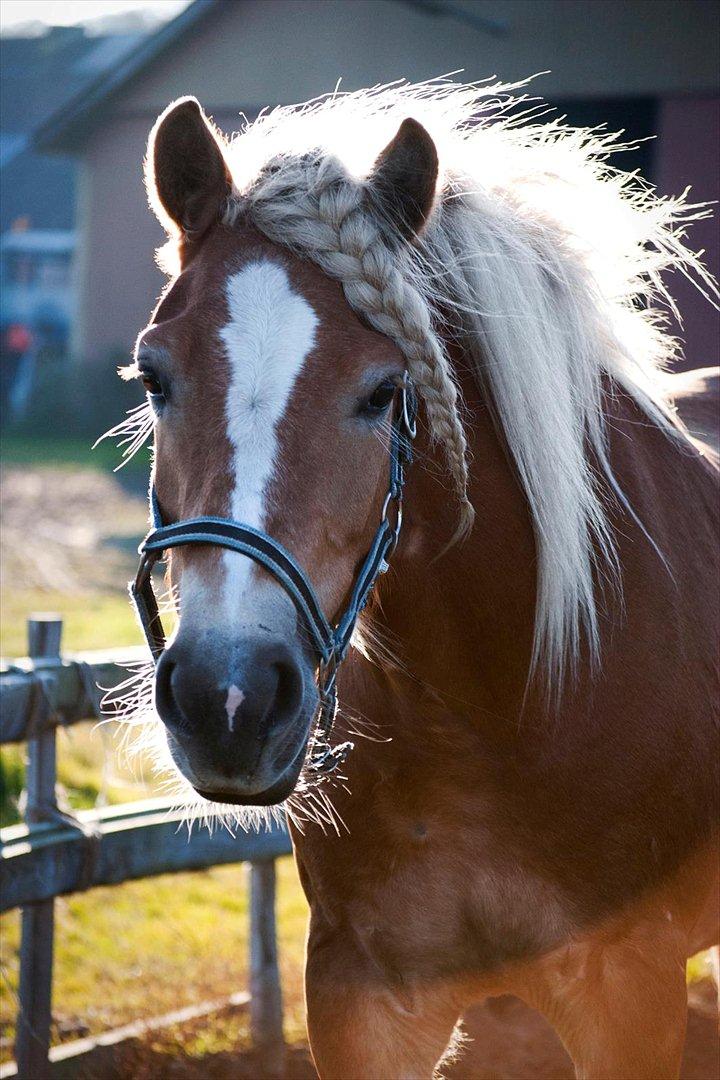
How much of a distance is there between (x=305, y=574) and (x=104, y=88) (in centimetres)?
1159

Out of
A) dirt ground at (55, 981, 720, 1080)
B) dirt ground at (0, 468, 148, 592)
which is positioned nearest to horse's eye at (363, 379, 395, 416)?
dirt ground at (55, 981, 720, 1080)

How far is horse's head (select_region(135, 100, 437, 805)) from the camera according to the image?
4.86 ft

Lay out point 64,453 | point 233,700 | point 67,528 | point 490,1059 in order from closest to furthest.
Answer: point 233,700 → point 490,1059 → point 67,528 → point 64,453

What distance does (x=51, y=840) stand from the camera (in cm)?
312

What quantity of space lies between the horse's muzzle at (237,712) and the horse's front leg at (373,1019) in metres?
0.68

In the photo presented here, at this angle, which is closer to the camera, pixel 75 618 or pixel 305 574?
pixel 305 574

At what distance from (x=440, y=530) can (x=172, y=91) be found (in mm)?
10125

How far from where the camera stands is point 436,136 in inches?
79.3

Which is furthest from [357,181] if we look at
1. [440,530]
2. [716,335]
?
[716,335]

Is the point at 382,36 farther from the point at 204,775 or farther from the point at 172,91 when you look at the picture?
the point at 204,775

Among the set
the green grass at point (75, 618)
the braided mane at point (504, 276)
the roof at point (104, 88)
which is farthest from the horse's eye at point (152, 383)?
the roof at point (104, 88)

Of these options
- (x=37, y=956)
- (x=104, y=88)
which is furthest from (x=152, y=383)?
(x=104, y=88)

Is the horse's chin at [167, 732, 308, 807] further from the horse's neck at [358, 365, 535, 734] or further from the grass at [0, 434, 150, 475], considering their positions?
the grass at [0, 434, 150, 475]

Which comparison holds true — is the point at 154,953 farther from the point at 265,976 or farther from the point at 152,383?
the point at 152,383
